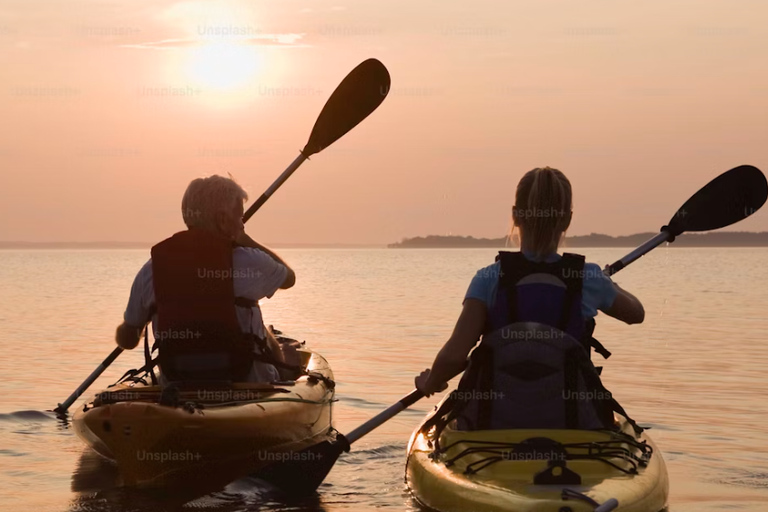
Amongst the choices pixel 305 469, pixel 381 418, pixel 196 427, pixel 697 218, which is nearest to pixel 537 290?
pixel 381 418

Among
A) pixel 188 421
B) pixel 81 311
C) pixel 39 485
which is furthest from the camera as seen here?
pixel 81 311

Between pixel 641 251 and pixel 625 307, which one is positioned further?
pixel 641 251

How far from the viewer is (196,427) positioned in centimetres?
607

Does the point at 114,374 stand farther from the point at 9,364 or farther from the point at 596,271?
the point at 596,271

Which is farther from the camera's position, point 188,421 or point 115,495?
point 115,495

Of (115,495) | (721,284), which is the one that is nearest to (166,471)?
(115,495)

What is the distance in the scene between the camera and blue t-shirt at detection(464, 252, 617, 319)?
5.11 m

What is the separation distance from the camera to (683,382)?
43.0 feet

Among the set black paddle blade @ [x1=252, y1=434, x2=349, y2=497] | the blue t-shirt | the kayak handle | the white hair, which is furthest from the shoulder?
the white hair

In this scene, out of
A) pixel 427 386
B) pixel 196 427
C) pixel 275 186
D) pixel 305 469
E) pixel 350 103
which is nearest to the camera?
pixel 427 386

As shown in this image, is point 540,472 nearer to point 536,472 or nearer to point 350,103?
point 536,472

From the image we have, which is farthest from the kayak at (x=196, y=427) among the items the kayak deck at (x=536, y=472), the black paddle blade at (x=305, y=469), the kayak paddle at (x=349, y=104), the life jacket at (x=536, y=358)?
the kayak paddle at (x=349, y=104)

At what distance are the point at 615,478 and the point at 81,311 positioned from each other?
75.4 feet

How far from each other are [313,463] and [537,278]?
2398 mm
